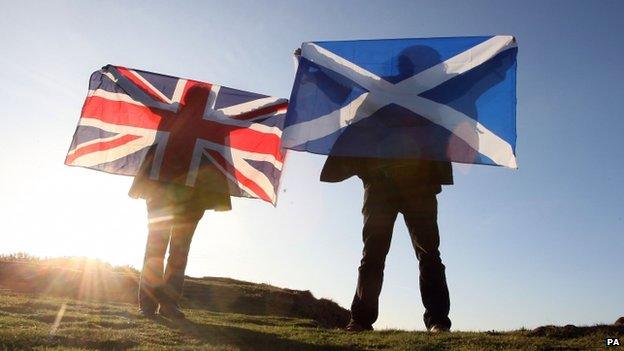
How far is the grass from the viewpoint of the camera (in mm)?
4199

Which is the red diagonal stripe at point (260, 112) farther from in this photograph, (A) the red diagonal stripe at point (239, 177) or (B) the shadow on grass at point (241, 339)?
(B) the shadow on grass at point (241, 339)

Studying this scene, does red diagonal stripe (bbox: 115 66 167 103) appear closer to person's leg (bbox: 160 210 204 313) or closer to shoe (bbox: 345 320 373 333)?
person's leg (bbox: 160 210 204 313)

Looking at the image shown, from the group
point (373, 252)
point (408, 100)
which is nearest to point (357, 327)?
point (373, 252)

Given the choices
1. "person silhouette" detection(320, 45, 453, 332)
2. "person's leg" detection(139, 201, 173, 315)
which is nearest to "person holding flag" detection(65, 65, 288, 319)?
"person's leg" detection(139, 201, 173, 315)

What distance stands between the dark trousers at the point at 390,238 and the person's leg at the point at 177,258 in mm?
1998

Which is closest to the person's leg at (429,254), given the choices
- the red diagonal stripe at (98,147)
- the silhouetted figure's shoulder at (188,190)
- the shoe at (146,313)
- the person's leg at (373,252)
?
the person's leg at (373,252)

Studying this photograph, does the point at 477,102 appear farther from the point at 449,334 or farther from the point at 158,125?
the point at 158,125

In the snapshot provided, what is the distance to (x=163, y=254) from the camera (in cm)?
620

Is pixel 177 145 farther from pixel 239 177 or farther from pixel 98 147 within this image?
pixel 98 147

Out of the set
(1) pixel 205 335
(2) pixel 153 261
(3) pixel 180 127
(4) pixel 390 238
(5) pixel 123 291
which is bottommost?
(1) pixel 205 335

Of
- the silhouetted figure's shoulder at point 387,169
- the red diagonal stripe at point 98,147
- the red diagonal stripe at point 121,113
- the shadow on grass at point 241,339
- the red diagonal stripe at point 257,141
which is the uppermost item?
the red diagonal stripe at point 121,113

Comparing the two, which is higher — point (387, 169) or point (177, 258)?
point (387, 169)

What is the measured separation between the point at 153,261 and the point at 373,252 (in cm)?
248

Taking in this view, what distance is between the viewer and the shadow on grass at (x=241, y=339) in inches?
171
